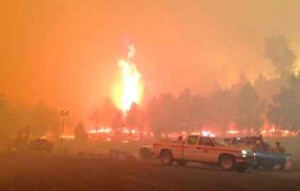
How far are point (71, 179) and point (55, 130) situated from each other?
11871 cm

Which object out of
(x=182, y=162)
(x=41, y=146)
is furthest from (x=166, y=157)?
(x=41, y=146)

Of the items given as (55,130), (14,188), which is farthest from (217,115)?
(14,188)

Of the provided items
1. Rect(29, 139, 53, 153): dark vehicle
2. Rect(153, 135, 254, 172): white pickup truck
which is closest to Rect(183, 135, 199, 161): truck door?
Rect(153, 135, 254, 172): white pickup truck

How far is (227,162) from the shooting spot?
31172 millimetres

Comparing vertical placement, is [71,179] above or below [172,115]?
below

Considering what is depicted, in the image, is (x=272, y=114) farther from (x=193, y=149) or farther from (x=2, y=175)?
(x=2, y=175)

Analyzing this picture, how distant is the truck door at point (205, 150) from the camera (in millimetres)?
31625

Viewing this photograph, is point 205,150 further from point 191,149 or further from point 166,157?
point 166,157

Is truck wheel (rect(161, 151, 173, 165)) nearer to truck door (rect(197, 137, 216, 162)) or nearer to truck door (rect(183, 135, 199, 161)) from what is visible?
truck door (rect(183, 135, 199, 161))

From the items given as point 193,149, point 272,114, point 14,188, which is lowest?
point 14,188

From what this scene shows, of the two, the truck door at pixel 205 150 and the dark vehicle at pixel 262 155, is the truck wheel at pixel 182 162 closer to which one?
the truck door at pixel 205 150

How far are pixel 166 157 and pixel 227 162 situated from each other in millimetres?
4912

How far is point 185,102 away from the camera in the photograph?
108250 millimetres

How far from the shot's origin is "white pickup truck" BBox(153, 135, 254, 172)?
30.8 meters
